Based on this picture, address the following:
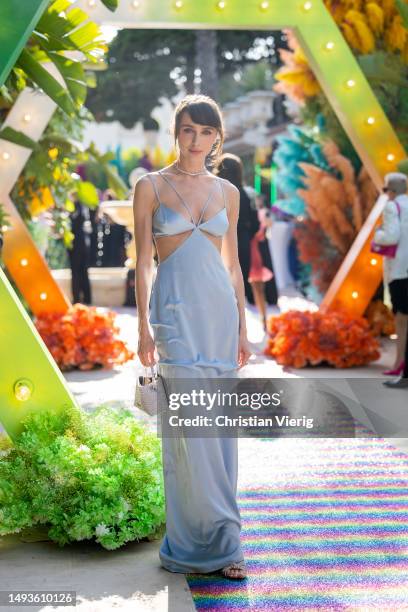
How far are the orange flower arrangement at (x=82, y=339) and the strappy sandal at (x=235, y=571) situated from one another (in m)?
5.67

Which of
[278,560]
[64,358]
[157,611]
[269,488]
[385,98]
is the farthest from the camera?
[385,98]

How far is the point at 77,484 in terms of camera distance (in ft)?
14.2

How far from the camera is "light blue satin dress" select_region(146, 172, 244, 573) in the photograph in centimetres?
388

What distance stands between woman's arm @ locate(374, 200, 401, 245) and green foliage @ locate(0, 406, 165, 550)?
458 cm

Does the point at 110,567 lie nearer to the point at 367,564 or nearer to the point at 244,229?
the point at 367,564

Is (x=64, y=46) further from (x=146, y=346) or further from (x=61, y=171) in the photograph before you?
(x=61, y=171)

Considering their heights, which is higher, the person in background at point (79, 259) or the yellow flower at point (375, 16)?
the yellow flower at point (375, 16)

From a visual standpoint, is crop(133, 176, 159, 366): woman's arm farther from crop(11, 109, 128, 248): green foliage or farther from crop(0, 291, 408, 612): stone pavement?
crop(11, 109, 128, 248): green foliage

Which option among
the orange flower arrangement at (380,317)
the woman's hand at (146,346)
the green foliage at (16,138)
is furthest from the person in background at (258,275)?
the woman's hand at (146,346)

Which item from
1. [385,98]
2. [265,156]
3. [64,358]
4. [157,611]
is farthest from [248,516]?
[265,156]

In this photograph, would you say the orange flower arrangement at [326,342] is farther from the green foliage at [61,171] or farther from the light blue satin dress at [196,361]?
the light blue satin dress at [196,361]

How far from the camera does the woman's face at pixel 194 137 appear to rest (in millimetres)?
3984

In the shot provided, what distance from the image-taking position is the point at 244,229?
37.4 ft

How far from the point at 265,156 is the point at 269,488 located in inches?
924
